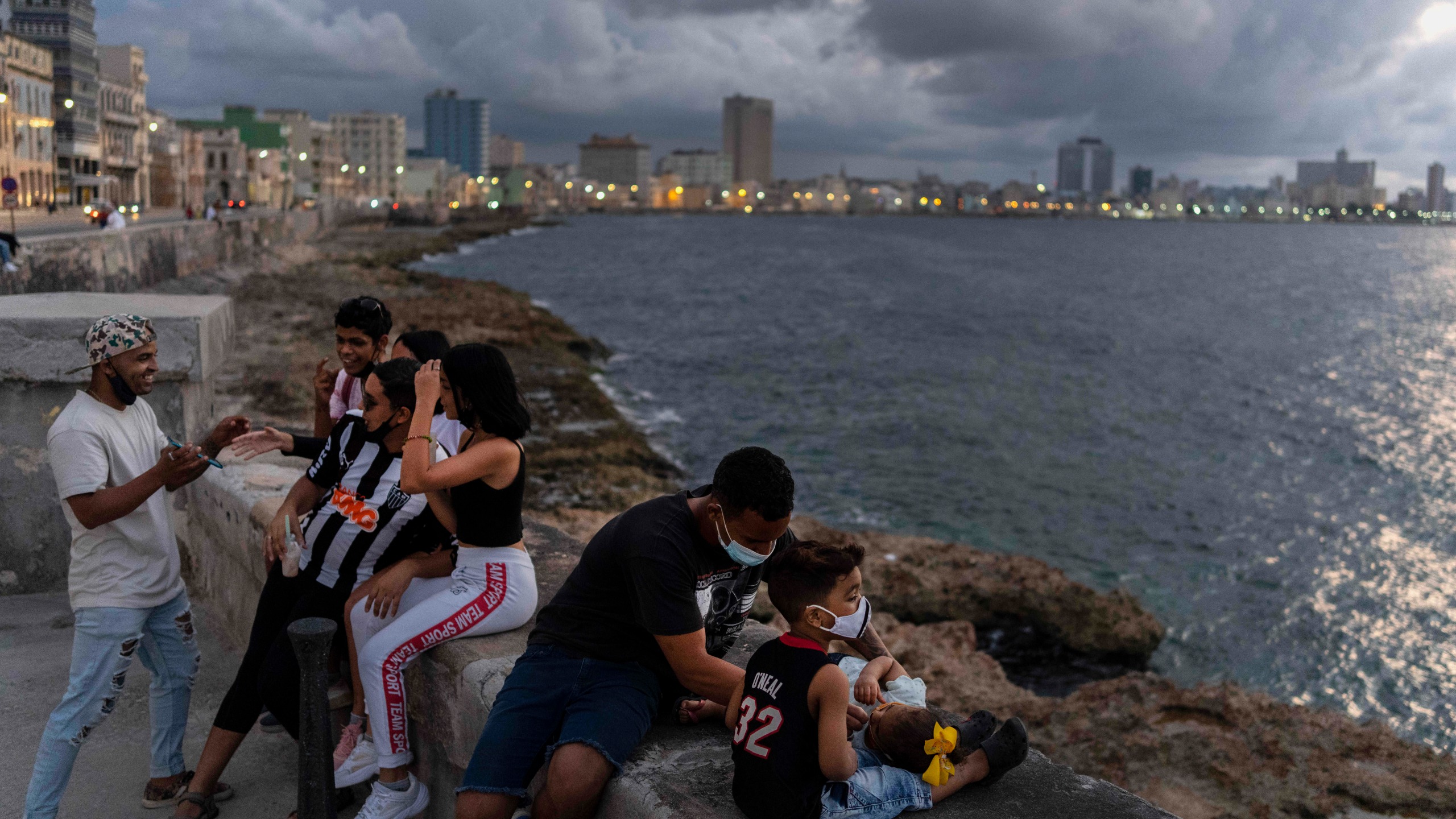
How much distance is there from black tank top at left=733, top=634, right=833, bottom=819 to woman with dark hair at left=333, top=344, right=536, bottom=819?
1.11 metres

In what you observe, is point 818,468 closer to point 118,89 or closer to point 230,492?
point 230,492

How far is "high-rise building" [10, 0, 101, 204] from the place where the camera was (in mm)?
60531

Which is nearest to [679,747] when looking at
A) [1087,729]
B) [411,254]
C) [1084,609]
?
[1087,729]

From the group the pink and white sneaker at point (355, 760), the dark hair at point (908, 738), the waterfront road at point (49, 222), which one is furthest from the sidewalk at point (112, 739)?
the waterfront road at point (49, 222)

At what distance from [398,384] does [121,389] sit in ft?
2.81

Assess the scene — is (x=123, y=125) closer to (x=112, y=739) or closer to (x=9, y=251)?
(x=9, y=251)

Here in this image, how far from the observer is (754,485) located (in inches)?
109

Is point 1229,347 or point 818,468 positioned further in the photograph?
point 1229,347

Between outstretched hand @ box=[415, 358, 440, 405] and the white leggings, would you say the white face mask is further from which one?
outstretched hand @ box=[415, 358, 440, 405]

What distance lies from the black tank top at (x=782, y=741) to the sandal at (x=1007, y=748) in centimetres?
49

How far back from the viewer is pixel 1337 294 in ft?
215

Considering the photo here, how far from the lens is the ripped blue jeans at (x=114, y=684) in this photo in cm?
339

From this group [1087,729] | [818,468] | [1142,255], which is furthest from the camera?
[1142,255]

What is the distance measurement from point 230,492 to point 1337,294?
238 feet
